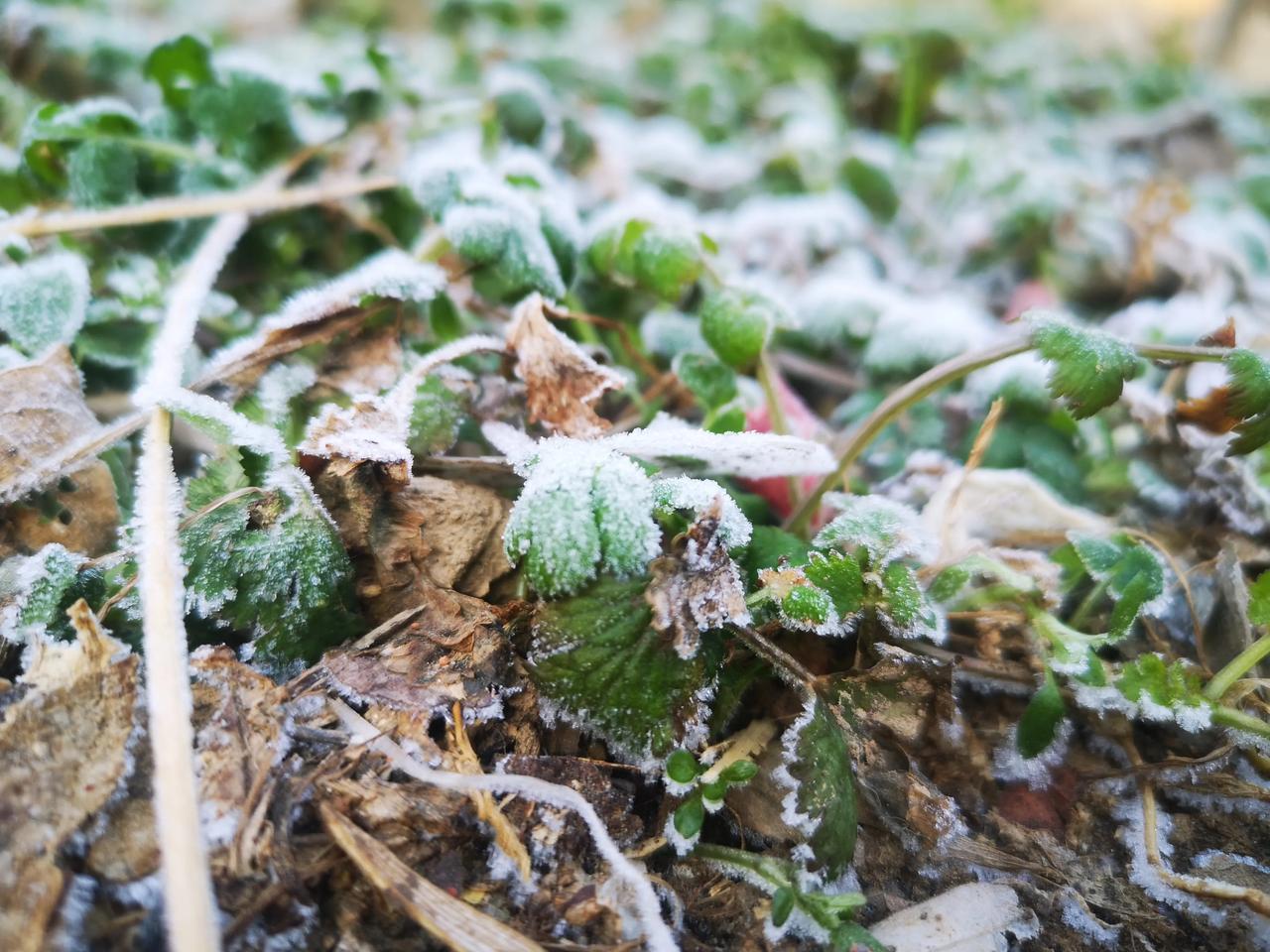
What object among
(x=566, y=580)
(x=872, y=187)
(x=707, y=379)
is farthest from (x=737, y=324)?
(x=872, y=187)

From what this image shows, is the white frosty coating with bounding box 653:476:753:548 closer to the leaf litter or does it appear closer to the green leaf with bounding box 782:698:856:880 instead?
the leaf litter

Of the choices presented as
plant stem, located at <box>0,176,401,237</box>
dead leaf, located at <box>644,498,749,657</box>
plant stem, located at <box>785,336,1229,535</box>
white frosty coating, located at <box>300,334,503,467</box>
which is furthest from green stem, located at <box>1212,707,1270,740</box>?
plant stem, located at <box>0,176,401,237</box>

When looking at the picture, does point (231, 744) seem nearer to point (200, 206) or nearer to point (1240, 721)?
point (200, 206)

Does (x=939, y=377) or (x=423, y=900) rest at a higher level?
(x=939, y=377)

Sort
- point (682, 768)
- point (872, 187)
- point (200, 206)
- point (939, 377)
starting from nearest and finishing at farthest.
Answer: point (682, 768) → point (939, 377) → point (200, 206) → point (872, 187)

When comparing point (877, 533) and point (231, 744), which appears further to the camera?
point (877, 533)

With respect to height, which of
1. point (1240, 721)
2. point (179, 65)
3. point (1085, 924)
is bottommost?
point (1085, 924)
